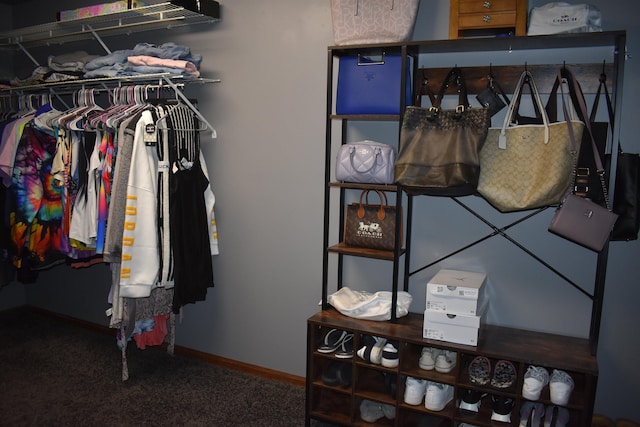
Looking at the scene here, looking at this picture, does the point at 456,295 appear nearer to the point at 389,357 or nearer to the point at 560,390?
the point at 389,357

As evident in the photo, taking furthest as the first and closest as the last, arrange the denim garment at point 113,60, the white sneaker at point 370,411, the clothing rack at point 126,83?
the denim garment at point 113,60, the clothing rack at point 126,83, the white sneaker at point 370,411

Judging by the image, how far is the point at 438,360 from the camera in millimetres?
2201

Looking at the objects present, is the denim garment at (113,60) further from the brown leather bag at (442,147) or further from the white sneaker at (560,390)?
the white sneaker at (560,390)

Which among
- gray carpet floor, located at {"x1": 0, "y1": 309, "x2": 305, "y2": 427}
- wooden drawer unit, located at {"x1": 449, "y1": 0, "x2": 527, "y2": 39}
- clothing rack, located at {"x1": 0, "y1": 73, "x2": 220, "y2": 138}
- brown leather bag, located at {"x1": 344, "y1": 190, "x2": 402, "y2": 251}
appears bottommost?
gray carpet floor, located at {"x1": 0, "y1": 309, "x2": 305, "y2": 427}

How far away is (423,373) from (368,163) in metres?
0.98

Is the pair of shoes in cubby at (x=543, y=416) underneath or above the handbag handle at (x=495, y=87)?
underneath

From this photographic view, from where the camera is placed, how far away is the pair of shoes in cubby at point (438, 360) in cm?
219

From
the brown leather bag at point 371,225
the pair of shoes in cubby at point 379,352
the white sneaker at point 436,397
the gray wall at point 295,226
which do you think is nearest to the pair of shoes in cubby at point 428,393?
the white sneaker at point 436,397

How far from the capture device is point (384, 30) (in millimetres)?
2238

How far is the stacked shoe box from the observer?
6.87 ft

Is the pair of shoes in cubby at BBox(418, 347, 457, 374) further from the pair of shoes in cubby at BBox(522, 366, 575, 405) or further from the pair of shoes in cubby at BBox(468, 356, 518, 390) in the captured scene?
the pair of shoes in cubby at BBox(522, 366, 575, 405)

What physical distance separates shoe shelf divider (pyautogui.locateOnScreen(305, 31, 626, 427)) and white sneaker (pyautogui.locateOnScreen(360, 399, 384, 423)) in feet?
0.08

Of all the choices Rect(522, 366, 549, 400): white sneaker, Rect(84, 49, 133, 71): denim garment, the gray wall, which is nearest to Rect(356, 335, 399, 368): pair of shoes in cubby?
the gray wall

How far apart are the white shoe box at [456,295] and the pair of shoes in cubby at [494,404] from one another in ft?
1.25
